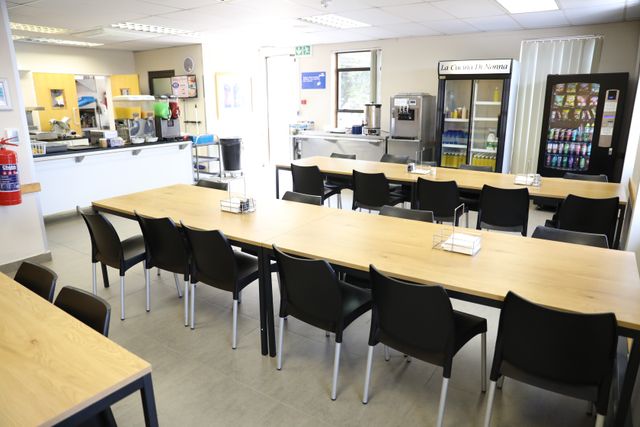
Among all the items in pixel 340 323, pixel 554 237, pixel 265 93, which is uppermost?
pixel 265 93

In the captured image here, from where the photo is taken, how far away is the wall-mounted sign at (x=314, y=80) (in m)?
8.43

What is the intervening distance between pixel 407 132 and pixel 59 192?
4.99 meters

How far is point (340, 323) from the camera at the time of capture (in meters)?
2.15

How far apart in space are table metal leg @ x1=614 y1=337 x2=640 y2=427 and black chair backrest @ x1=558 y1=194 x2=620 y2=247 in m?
2.01

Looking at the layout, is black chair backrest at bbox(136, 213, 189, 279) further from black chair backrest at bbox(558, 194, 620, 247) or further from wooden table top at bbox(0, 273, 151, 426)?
black chair backrest at bbox(558, 194, 620, 247)

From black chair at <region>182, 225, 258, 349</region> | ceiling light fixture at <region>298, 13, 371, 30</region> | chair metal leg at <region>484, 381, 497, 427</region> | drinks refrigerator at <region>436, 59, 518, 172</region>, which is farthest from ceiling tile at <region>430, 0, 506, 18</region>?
chair metal leg at <region>484, 381, 497, 427</region>

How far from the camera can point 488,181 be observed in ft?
13.9

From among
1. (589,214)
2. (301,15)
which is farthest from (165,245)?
(301,15)

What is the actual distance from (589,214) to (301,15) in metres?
3.97

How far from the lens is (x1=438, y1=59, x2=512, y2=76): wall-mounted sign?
6.05 m

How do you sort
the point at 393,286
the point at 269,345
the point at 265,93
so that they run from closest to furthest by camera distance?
the point at 393,286 → the point at 269,345 → the point at 265,93

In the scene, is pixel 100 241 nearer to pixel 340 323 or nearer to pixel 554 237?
pixel 340 323

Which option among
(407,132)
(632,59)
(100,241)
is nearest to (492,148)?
(407,132)

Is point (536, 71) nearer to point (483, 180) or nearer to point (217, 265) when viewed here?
point (483, 180)
